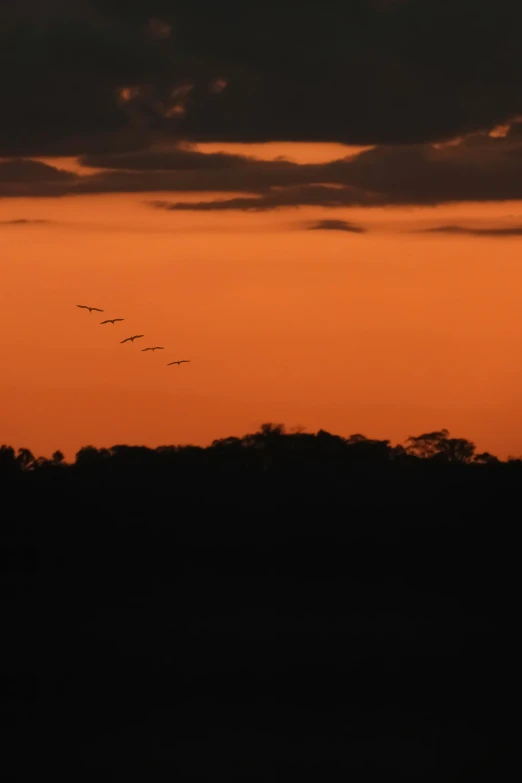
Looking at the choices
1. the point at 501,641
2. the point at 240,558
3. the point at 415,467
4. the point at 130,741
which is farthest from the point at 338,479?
the point at 130,741

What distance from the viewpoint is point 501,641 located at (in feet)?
246

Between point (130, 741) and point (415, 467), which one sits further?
point (415, 467)

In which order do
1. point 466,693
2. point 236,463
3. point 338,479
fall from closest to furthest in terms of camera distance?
point 466,693, point 338,479, point 236,463

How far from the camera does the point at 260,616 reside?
268 feet

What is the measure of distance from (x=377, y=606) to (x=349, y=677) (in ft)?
42.9

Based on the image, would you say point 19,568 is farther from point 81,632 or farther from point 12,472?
point 12,472

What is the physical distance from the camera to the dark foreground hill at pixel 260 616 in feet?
199

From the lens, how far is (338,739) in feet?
204

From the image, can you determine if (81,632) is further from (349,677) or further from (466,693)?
(466,693)

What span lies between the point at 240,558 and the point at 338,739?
29.9 m

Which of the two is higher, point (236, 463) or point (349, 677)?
point (236, 463)

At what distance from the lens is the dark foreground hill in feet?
199

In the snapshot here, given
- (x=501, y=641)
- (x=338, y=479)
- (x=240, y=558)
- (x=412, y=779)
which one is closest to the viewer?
(x=412, y=779)

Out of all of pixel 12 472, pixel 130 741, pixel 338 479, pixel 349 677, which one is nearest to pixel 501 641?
pixel 349 677
